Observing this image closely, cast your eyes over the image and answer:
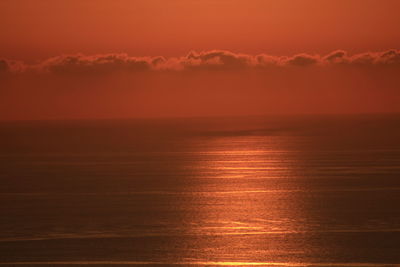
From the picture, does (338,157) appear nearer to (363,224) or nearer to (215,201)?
(215,201)

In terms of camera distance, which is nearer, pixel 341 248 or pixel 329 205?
pixel 341 248

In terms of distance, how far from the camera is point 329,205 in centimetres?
4644

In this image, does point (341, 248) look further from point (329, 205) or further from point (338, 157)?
point (338, 157)

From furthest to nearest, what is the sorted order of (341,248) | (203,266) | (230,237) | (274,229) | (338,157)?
(338,157)
(274,229)
(230,237)
(341,248)
(203,266)

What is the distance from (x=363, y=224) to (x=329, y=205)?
814 cm

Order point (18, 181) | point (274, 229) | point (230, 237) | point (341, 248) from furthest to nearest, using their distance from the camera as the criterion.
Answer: point (18, 181) → point (274, 229) → point (230, 237) → point (341, 248)

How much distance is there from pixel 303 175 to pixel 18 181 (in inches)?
1110

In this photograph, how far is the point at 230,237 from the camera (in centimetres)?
3438

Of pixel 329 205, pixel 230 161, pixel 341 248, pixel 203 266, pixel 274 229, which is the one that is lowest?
pixel 203 266

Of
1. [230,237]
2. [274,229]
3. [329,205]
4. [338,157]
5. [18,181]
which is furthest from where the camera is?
[338,157]

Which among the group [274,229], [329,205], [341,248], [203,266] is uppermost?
[329,205]

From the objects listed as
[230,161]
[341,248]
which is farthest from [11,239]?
[230,161]

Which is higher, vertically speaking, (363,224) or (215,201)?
(215,201)

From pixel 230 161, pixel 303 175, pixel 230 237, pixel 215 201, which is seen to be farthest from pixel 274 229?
pixel 230 161
